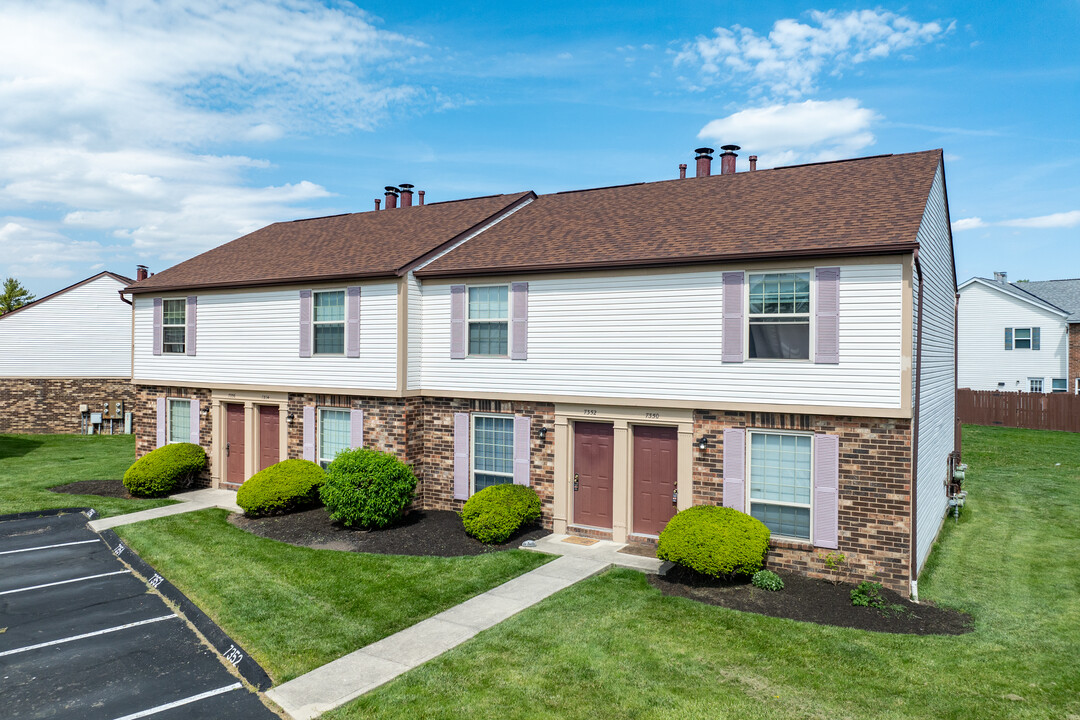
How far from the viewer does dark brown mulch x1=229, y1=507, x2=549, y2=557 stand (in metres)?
13.6

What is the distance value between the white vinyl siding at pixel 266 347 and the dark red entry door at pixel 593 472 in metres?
4.62

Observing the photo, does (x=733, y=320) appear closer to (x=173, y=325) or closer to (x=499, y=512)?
(x=499, y=512)

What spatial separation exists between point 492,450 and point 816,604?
24.4 ft

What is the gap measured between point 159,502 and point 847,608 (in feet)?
52.6

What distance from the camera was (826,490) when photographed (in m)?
Answer: 11.8

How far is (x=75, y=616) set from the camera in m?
10.4

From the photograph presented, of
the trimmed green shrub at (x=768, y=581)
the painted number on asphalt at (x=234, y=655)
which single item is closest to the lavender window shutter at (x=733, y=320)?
the trimmed green shrub at (x=768, y=581)

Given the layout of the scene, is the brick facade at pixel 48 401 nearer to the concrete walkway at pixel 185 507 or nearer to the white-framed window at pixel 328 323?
the concrete walkway at pixel 185 507

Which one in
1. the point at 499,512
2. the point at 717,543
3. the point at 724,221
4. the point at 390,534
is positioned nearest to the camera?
Result: the point at 717,543

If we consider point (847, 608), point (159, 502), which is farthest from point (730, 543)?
point (159, 502)

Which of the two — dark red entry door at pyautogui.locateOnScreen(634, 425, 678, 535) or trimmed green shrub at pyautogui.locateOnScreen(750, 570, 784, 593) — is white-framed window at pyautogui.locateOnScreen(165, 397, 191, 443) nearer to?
dark red entry door at pyautogui.locateOnScreen(634, 425, 678, 535)

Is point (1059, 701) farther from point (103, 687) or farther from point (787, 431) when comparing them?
point (103, 687)

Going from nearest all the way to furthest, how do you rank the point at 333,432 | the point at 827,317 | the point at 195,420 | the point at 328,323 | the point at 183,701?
1. the point at 183,701
2. the point at 827,317
3. the point at 328,323
4. the point at 333,432
5. the point at 195,420

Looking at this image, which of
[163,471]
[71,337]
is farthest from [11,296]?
[163,471]
